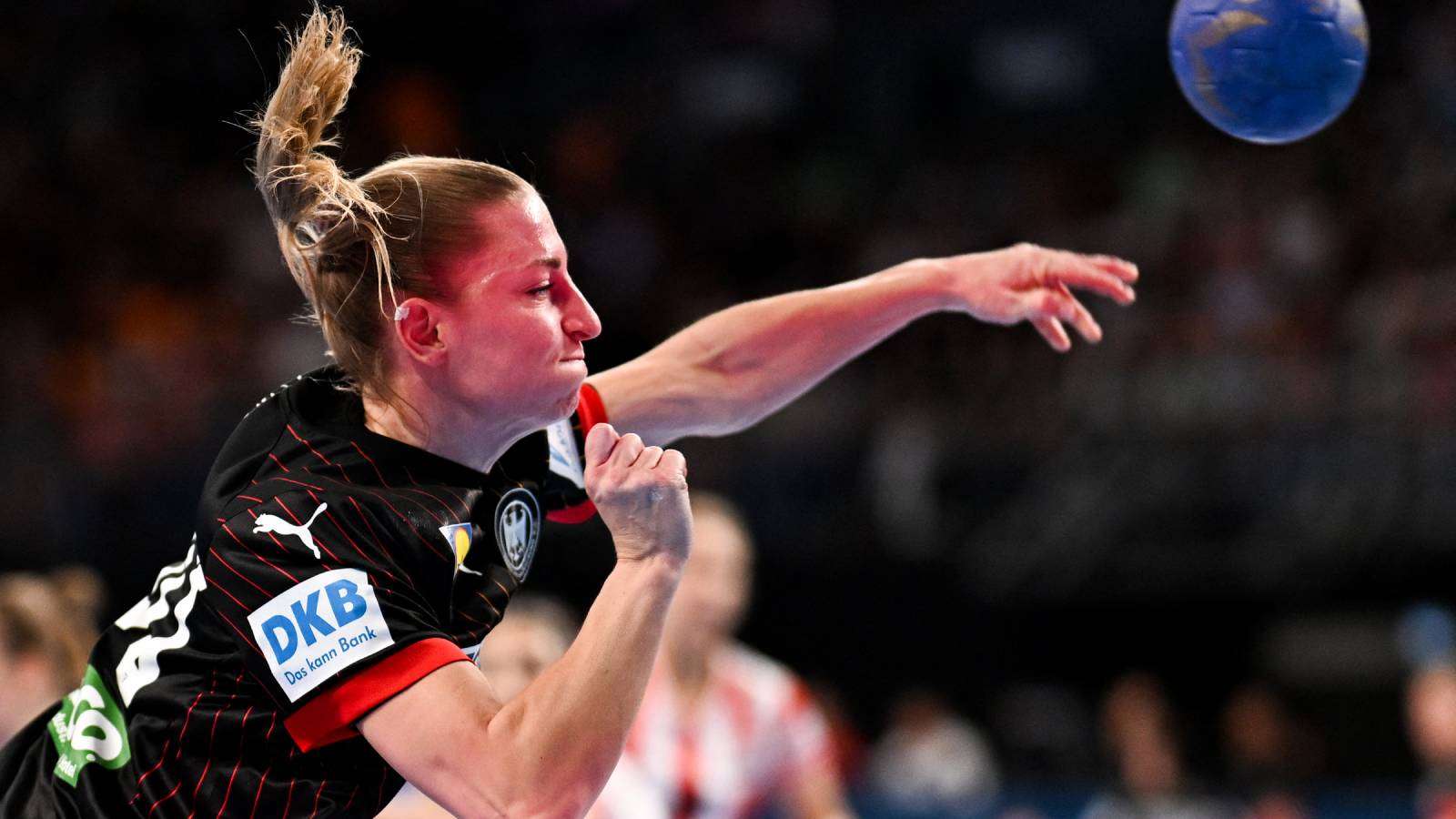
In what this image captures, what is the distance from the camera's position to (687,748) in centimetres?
610

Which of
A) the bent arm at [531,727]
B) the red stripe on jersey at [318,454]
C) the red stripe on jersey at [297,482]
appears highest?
the red stripe on jersey at [318,454]

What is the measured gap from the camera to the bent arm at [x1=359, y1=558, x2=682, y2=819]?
7.89 feet

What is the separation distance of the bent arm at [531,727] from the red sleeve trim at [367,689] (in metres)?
0.02

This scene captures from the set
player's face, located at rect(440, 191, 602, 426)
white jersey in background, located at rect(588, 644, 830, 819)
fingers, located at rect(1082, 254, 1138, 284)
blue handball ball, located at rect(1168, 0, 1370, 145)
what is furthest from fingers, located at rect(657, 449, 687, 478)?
white jersey in background, located at rect(588, 644, 830, 819)

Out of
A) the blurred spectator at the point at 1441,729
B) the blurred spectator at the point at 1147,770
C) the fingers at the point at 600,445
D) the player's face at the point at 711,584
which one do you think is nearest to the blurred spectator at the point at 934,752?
the blurred spectator at the point at 1147,770

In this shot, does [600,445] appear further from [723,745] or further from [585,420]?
[723,745]

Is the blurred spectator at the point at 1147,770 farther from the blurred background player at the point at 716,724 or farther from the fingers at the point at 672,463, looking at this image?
the fingers at the point at 672,463

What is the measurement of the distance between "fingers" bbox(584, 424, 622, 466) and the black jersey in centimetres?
28

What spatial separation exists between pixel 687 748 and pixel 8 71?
10.5 meters

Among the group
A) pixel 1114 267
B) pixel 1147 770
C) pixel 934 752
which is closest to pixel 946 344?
pixel 934 752

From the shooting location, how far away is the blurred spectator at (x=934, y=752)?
402 inches

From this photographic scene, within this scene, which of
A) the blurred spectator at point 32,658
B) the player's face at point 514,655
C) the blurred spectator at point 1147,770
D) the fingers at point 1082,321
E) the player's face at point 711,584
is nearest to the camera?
the fingers at point 1082,321

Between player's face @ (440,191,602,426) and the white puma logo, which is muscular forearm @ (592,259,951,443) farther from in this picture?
the white puma logo

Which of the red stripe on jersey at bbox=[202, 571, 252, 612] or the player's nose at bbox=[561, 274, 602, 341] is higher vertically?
the player's nose at bbox=[561, 274, 602, 341]
